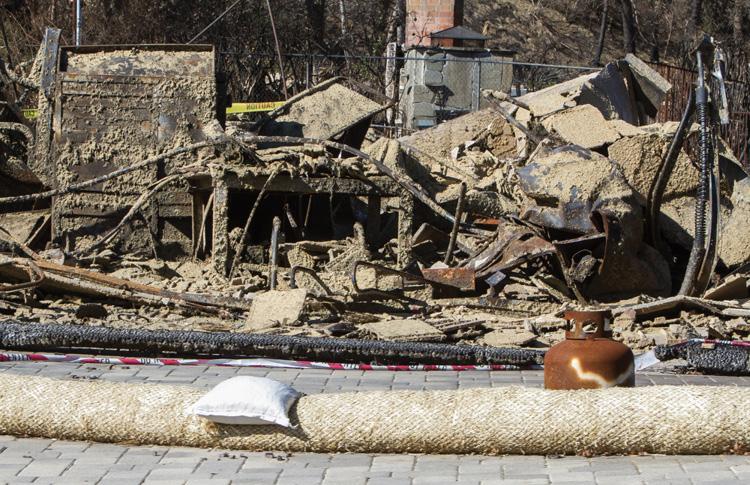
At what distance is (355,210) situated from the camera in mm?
10328

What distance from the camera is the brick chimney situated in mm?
18281

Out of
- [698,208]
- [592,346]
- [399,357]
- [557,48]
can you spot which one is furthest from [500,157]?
[557,48]

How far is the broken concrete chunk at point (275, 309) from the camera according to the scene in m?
6.76

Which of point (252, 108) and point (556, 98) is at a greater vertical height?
point (556, 98)

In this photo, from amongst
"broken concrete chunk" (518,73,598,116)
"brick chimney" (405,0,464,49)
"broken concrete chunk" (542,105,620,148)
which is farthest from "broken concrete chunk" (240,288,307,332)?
"brick chimney" (405,0,464,49)

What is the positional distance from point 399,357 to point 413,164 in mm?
5486

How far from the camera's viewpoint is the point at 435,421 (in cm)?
379

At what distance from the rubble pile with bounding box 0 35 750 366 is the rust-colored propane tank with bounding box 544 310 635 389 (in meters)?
2.05

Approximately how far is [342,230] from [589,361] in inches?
234

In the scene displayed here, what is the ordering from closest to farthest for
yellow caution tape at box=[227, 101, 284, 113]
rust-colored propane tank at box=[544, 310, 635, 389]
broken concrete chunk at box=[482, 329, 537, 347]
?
rust-colored propane tank at box=[544, 310, 635, 389]
broken concrete chunk at box=[482, 329, 537, 347]
yellow caution tape at box=[227, 101, 284, 113]

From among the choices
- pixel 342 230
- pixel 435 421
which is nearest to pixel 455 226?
pixel 342 230

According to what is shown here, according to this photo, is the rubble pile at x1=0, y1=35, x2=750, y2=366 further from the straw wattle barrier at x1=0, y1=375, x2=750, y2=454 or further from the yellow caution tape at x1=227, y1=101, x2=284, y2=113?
the yellow caution tape at x1=227, y1=101, x2=284, y2=113

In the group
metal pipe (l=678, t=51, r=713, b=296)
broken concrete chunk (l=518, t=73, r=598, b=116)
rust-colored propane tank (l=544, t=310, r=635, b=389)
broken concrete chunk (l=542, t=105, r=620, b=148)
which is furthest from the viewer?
broken concrete chunk (l=518, t=73, r=598, b=116)

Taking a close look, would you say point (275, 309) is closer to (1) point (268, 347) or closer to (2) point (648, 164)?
(1) point (268, 347)
